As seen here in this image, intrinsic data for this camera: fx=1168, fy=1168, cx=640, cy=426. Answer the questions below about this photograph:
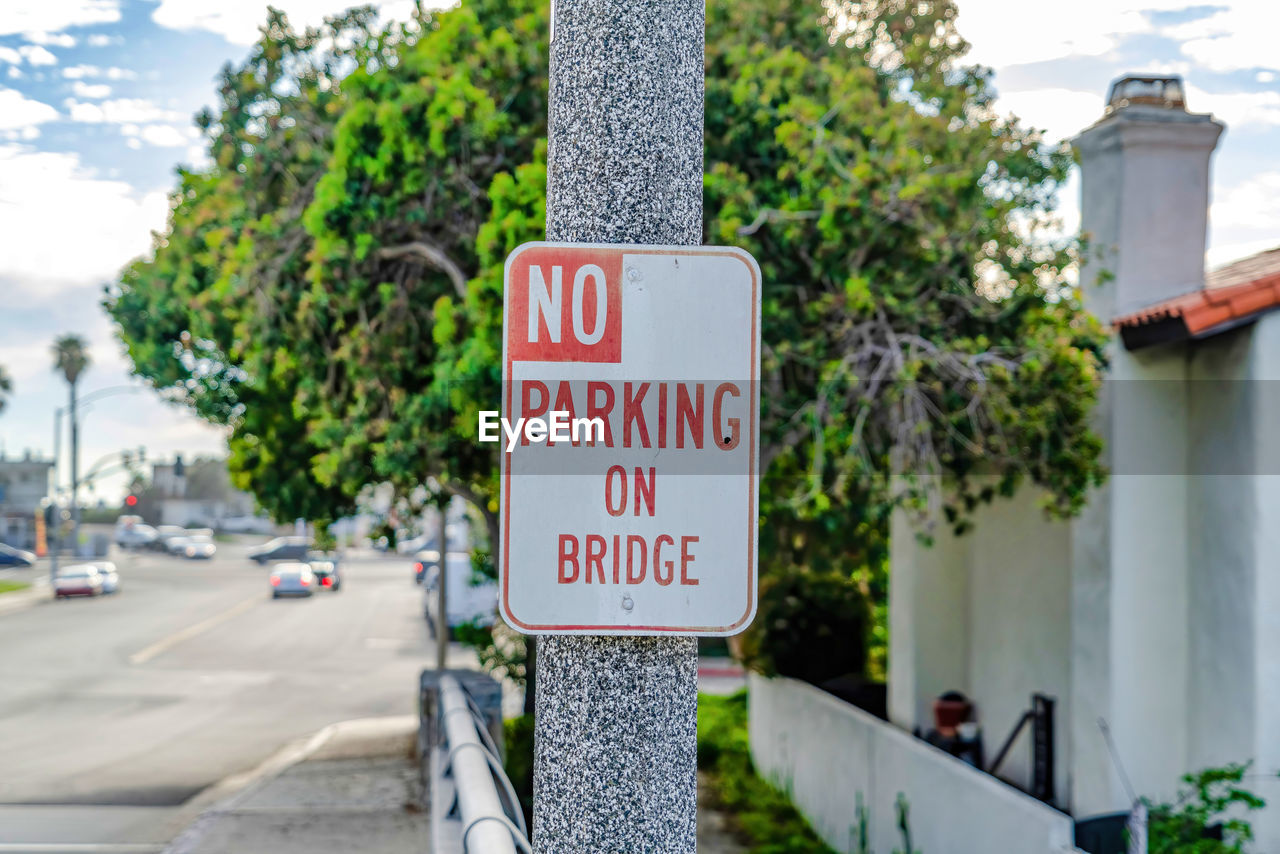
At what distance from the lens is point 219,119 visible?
10641mm

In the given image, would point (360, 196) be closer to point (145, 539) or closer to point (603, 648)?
point (603, 648)

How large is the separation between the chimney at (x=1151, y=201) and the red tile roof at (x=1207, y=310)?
199 mm

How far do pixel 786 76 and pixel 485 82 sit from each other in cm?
226

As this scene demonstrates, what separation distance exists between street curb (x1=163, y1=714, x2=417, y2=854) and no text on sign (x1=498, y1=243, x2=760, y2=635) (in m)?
7.63

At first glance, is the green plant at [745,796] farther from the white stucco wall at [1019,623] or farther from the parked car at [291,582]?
the parked car at [291,582]

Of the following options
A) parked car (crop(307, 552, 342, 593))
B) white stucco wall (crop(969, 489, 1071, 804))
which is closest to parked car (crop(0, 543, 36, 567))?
parked car (crop(307, 552, 342, 593))

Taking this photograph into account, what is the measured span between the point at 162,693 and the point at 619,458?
20942mm

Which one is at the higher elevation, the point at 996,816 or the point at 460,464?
the point at 460,464

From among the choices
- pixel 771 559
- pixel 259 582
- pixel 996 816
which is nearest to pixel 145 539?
pixel 259 582

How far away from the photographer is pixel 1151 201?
7754 millimetres

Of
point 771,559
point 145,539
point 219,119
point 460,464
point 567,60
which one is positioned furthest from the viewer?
point 145,539

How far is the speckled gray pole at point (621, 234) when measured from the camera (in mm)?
2027

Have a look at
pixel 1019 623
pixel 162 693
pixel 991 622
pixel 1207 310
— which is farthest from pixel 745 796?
pixel 162 693

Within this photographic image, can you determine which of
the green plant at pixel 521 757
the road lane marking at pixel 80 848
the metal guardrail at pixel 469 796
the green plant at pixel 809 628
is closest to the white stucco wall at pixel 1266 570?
the metal guardrail at pixel 469 796
